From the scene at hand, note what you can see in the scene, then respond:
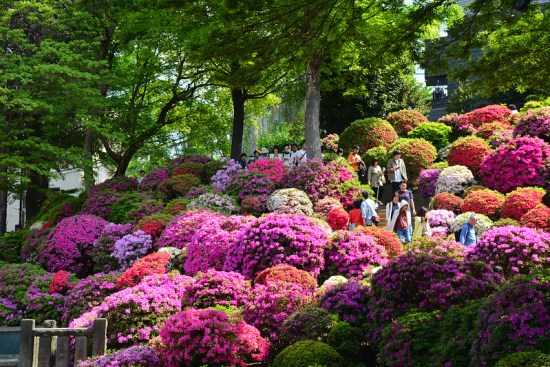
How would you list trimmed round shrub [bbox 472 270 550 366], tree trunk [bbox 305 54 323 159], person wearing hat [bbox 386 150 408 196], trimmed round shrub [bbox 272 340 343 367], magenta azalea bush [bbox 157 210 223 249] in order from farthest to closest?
tree trunk [bbox 305 54 323 159], person wearing hat [bbox 386 150 408 196], magenta azalea bush [bbox 157 210 223 249], trimmed round shrub [bbox 272 340 343 367], trimmed round shrub [bbox 472 270 550 366]

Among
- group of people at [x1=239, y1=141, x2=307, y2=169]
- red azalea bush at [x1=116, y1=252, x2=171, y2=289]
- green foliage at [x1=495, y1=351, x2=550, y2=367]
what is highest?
group of people at [x1=239, y1=141, x2=307, y2=169]

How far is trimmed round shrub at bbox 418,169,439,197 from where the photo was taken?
22.5m

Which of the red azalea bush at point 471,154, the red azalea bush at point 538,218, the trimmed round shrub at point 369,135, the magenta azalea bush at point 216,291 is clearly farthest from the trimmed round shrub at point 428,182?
the magenta azalea bush at point 216,291

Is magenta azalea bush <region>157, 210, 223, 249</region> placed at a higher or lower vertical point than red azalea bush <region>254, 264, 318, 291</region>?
higher

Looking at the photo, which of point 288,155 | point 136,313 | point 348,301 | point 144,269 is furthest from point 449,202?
point 136,313

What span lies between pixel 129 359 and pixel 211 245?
17.5ft

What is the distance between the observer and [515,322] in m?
7.29

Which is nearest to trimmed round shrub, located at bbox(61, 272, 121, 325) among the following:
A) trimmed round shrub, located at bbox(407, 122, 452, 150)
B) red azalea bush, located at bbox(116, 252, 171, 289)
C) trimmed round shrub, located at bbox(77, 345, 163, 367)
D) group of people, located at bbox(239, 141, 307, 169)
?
red azalea bush, located at bbox(116, 252, 171, 289)

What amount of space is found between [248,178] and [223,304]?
30.9 feet

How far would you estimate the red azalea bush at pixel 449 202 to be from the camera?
65.5 feet

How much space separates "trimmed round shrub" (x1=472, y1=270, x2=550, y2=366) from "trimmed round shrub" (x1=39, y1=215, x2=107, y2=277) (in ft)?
45.4

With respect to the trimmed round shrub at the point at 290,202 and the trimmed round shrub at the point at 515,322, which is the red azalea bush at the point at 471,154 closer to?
the trimmed round shrub at the point at 290,202

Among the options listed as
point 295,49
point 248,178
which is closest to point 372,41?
point 295,49

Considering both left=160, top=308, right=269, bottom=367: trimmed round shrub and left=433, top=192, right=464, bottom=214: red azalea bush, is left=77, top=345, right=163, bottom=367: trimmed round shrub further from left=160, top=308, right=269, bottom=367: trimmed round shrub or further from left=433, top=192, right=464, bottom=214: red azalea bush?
left=433, top=192, right=464, bottom=214: red azalea bush
